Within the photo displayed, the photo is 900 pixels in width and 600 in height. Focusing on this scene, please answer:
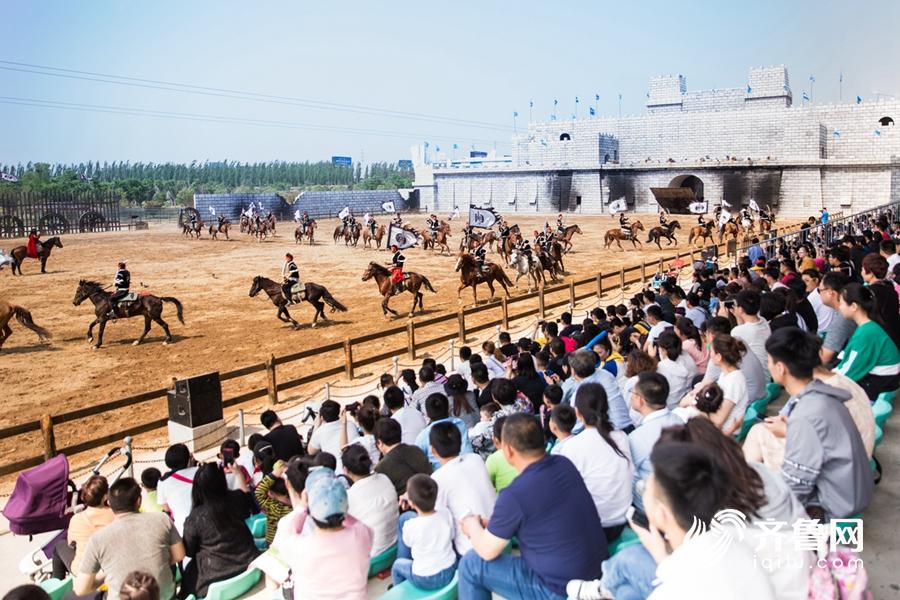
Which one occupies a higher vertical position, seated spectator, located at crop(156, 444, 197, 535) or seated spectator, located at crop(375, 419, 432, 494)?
seated spectator, located at crop(375, 419, 432, 494)

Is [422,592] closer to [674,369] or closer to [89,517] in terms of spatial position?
[89,517]

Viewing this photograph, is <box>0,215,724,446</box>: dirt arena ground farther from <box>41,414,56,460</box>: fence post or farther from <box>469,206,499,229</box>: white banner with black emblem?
<box>41,414,56,460</box>: fence post

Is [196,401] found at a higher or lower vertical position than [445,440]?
lower

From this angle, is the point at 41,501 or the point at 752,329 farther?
the point at 752,329

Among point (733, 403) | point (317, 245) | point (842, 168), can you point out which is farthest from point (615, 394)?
point (842, 168)

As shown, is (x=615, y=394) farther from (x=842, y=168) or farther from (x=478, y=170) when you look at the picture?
(x=478, y=170)

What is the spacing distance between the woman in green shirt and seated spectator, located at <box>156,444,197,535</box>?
18.9 ft

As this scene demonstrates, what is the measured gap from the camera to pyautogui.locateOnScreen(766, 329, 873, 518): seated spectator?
4141mm

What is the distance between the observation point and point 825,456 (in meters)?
4.18

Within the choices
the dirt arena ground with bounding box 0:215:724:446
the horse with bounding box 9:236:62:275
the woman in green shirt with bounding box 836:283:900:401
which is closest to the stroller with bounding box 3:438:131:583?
the dirt arena ground with bounding box 0:215:724:446

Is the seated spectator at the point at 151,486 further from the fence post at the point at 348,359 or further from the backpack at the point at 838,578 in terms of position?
the fence post at the point at 348,359

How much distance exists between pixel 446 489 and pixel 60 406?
1109 centimetres

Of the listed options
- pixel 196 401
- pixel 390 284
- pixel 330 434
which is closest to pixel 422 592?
pixel 330 434

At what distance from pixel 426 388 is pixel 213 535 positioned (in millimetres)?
3043
